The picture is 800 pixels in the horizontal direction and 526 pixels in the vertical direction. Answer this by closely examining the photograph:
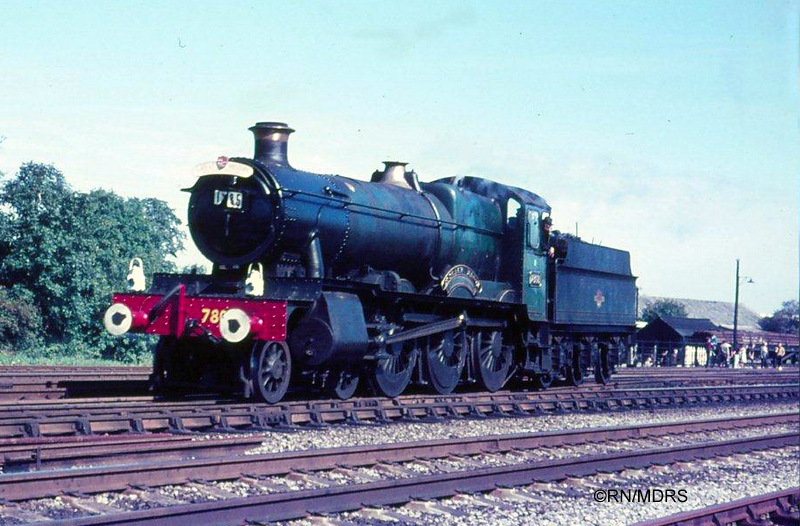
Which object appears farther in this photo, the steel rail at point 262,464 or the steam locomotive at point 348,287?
the steam locomotive at point 348,287

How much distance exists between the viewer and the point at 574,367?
20.4 m

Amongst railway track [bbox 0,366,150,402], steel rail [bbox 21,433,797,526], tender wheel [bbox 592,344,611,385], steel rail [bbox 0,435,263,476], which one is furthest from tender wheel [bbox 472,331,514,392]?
steel rail [bbox 0,435,263,476]

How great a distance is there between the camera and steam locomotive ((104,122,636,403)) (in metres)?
12.5

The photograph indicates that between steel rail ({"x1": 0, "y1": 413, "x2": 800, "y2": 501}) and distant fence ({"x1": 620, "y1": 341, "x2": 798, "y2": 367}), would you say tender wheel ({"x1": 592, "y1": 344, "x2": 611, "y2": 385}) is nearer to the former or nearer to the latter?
steel rail ({"x1": 0, "y1": 413, "x2": 800, "y2": 501})

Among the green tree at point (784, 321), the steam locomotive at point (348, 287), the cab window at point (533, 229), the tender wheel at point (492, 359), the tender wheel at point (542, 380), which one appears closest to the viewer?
the steam locomotive at point (348, 287)

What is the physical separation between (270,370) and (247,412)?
4.77ft

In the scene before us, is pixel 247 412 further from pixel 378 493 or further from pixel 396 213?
pixel 396 213

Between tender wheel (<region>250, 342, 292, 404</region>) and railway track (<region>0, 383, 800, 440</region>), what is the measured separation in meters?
0.30

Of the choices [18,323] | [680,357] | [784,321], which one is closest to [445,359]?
[18,323]

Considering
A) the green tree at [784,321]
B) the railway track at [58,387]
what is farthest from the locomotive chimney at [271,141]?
the green tree at [784,321]

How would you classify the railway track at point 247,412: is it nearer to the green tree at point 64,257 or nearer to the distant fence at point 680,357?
the green tree at point 64,257

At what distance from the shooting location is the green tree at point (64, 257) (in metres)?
32.1

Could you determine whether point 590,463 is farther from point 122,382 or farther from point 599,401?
point 122,382

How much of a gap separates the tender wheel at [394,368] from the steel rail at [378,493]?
486 cm
